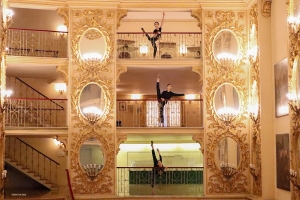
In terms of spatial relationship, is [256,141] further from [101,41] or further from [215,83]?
[101,41]

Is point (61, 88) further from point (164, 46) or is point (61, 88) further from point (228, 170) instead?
point (228, 170)

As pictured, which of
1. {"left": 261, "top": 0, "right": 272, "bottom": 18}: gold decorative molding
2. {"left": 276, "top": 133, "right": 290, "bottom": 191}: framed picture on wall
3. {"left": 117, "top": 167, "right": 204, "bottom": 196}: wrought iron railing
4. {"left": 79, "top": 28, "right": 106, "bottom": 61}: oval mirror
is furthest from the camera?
{"left": 117, "top": 167, "right": 204, "bottom": 196}: wrought iron railing

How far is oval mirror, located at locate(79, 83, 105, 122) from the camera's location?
2464cm

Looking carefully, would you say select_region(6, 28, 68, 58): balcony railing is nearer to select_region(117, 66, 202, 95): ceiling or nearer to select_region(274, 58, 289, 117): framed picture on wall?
select_region(117, 66, 202, 95): ceiling

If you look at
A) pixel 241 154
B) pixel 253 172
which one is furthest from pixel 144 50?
pixel 253 172

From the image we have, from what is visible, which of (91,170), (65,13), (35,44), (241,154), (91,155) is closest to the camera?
(91,170)

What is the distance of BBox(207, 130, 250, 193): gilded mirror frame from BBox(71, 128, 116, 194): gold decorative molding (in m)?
4.03

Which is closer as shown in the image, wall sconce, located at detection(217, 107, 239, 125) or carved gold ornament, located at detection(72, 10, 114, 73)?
wall sconce, located at detection(217, 107, 239, 125)

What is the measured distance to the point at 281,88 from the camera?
69.9ft

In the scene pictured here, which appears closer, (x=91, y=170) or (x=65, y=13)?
(x=91, y=170)

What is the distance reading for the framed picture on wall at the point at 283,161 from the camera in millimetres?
20328

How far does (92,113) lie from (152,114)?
653cm

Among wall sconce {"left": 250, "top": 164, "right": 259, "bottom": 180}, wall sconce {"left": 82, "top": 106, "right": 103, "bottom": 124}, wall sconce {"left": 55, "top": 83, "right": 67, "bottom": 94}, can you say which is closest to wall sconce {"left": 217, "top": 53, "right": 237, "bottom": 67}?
wall sconce {"left": 250, "top": 164, "right": 259, "bottom": 180}

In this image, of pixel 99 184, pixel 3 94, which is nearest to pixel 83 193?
pixel 99 184
